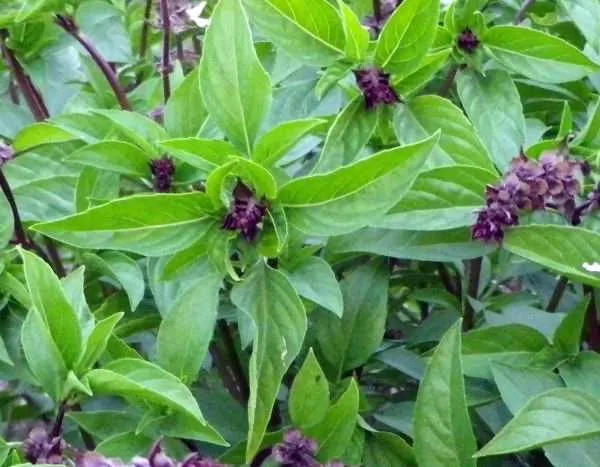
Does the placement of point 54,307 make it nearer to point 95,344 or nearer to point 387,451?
point 95,344

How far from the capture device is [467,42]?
0.80m

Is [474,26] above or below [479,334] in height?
above

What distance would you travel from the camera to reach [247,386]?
2.76 ft

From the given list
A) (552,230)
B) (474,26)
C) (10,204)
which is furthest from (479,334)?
(10,204)

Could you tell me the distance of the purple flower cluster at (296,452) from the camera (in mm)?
658

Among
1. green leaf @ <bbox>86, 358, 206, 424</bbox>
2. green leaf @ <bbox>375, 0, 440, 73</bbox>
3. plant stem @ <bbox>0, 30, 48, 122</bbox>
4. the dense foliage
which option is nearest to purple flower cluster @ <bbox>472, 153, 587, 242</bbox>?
the dense foliage

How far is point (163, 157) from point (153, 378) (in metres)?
0.20

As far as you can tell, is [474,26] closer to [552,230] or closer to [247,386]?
[552,230]

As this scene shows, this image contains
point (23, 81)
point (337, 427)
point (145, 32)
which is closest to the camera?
point (337, 427)

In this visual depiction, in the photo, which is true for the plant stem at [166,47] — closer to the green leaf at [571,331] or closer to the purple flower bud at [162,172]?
the purple flower bud at [162,172]

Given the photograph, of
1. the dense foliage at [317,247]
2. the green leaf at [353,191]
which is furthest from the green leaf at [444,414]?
the green leaf at [353,191]

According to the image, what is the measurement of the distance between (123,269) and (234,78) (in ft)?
0.61

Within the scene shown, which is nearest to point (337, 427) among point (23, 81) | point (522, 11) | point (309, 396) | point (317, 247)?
point (309, 396)

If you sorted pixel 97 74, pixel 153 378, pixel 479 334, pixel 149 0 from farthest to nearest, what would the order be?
pixel 149 0 < pixel 97 74 < pixel 479 334 < pixel 153 378
